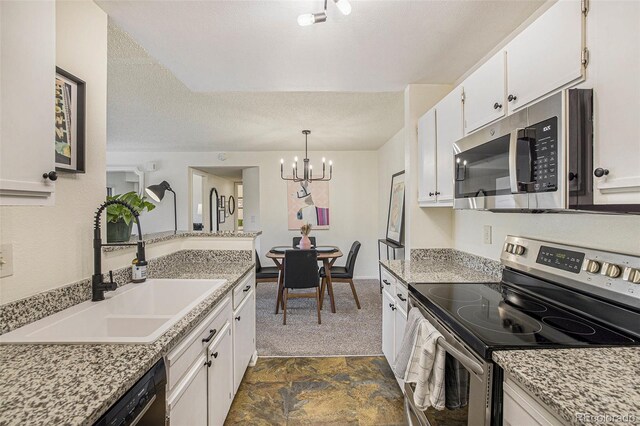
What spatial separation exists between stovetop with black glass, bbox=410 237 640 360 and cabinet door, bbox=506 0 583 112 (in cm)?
67

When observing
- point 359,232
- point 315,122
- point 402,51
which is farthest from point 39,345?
point 359,232

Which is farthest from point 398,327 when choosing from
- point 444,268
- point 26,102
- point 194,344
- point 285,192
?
point 285,192

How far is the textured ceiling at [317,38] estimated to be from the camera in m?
1.48

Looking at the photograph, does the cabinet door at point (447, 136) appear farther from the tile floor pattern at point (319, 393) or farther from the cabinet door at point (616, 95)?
the tile floor pattern at point (319, 393)

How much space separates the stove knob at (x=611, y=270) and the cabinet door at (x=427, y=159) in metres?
1.08

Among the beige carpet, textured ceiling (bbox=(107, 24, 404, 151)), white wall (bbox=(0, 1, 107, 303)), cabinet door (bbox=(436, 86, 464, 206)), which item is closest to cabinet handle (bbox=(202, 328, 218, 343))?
white wall (bbox=(0, 1, 107, 303))

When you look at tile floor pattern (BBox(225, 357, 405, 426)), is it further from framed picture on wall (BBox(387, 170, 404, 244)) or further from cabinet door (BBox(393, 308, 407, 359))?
framed picture on wall (BBox(387, 170, 404, 244))

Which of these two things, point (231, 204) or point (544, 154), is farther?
point (231, 204)

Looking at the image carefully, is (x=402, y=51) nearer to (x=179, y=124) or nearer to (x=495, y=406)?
(x=495, y=406)

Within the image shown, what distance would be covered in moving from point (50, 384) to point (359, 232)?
4.92 meters

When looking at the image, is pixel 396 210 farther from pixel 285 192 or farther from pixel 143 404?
pixel 143 404

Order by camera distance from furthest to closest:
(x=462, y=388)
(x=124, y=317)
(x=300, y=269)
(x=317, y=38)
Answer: (x=300, y=269) < (x=317, y=38) < (x=124, y=317) < (x=462, y=388)

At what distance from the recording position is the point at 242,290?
2.04 m

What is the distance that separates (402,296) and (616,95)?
1369 millimetres
